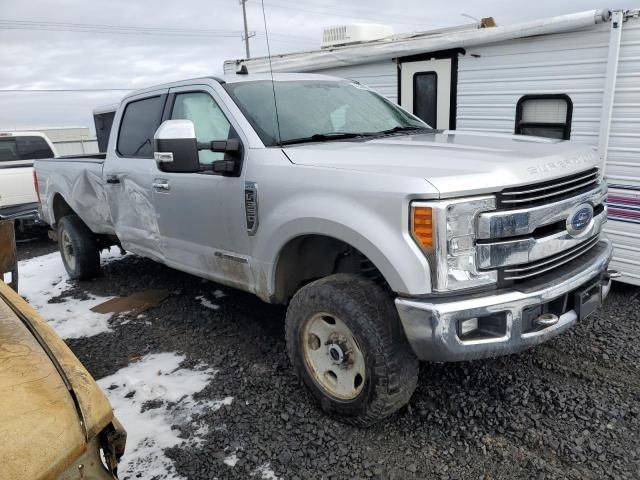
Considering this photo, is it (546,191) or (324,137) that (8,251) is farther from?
(546,191)

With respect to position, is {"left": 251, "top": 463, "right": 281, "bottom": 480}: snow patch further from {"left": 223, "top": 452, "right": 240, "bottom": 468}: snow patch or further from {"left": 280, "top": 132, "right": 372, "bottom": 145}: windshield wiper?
{"left": 280, "top": 132, "right": 372, "bottom": 145}: windshield wiper

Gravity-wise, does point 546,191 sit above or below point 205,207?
above

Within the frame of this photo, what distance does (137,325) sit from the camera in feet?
15.1

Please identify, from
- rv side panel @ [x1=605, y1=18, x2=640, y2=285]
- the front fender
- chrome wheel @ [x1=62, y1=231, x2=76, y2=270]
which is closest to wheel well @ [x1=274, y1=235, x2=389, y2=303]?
the front fender

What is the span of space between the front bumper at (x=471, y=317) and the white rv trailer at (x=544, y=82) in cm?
247

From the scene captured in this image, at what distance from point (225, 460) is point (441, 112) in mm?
4443

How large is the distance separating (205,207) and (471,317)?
2045 millimetres

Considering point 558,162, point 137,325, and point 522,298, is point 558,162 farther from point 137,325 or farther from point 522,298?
point 137,325

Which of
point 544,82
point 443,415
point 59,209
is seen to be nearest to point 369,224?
point 443,415

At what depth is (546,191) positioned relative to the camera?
261 centimetres

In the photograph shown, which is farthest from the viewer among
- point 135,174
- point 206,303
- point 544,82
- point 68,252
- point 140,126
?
point 68,252

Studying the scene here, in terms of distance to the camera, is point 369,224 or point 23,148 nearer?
point 369,224

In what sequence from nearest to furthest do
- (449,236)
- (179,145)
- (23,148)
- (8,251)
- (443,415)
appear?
(449,236), (443,415), (179,145), (8,251), (23,148)

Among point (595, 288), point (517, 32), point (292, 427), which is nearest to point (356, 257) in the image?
point (292, 427)
